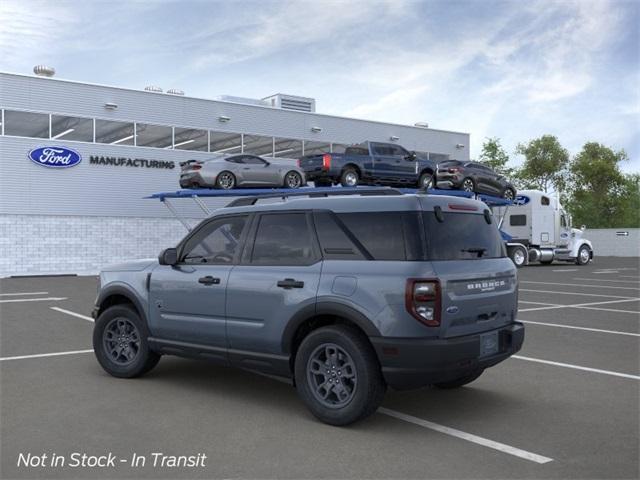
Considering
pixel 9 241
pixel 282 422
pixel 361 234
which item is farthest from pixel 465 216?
pixel 9 241

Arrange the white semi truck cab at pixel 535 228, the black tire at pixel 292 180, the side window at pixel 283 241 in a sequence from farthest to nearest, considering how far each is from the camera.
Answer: the white semi truck cab at pixel 535 228, the black tire at pixel 292 180, the side window at pixel 283 241

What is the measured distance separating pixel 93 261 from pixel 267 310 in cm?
2421

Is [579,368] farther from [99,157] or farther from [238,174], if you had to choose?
[99,157]

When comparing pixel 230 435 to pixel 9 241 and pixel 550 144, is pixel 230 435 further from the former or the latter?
pixel 550 144

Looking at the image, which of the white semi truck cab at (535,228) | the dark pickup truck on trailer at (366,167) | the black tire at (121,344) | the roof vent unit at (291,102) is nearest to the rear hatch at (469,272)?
the black tire at (121,344)

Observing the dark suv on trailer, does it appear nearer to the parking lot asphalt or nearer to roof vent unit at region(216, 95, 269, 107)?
the parking lot asphalt

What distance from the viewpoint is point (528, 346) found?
29.1 ft

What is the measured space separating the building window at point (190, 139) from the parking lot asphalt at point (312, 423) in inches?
890

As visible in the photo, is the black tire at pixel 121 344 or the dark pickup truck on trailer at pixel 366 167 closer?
the black tire at pixel 121 344

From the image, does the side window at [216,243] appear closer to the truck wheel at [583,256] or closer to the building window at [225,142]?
the building window at [225,142]

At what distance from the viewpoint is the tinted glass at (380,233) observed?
518 centimetres

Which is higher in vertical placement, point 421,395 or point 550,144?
point 550,144

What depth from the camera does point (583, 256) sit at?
33.9m

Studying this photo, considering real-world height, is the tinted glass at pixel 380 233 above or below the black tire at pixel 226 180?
below
